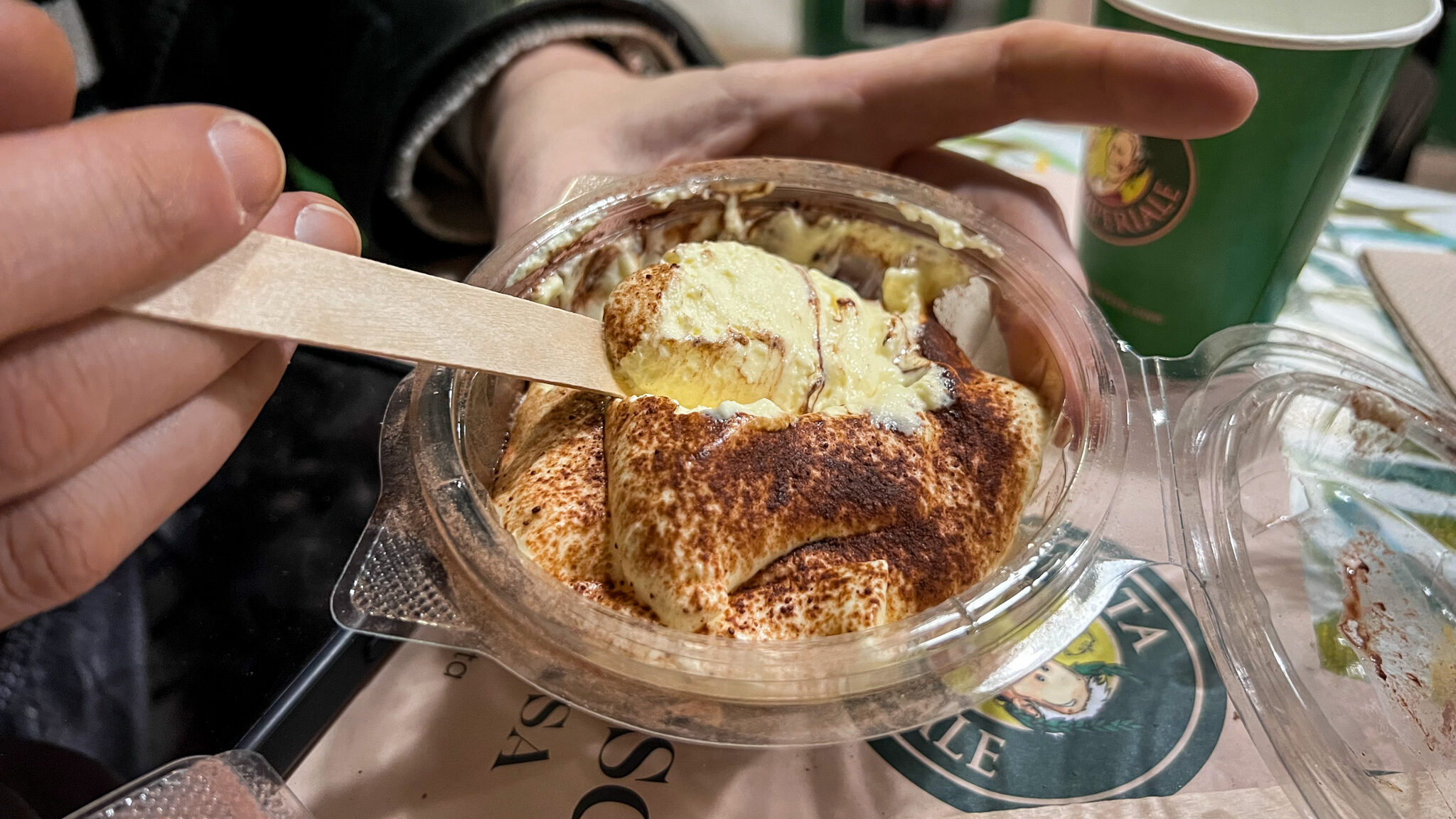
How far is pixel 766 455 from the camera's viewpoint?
87cm

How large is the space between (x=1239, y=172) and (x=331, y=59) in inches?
67.3

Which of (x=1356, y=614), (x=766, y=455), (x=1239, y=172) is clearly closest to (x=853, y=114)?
(x=1239, y=172)

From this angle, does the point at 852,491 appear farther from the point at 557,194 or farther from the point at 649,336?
the point at 557,194

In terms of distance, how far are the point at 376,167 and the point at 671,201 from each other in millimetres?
797

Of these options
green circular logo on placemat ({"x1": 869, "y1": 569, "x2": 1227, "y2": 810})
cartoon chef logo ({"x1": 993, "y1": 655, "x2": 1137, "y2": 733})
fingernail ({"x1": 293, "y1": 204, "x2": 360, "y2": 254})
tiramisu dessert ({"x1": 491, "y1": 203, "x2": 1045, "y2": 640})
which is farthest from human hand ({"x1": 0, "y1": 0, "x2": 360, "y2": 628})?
cartoon chef logo ({"x1": 993, "y1": 655, "x2": 1137, "y2": 733})

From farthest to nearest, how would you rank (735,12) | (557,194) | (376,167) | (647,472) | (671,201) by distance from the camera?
1. (735,12)
2. (376,167)
3. (557,194)
4. (671,201)
5. (647,472)

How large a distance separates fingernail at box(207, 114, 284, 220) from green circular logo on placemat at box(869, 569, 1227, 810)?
0.82 metres

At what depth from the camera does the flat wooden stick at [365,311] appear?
1.97 ft

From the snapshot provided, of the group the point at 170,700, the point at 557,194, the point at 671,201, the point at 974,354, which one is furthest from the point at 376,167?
the point at 974,354

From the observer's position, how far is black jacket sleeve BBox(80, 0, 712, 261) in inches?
61.7

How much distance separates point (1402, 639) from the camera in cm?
90

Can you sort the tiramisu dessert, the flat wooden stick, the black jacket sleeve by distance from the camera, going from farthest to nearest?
the black jacket sleeve < the tiramisu dessert < the flat wooden stick

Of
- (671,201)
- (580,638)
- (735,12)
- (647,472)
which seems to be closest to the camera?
(580,638)

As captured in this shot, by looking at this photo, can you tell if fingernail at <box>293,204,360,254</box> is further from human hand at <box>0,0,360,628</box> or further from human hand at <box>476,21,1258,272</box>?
human hand at <box>476,21,1258,272</box>
